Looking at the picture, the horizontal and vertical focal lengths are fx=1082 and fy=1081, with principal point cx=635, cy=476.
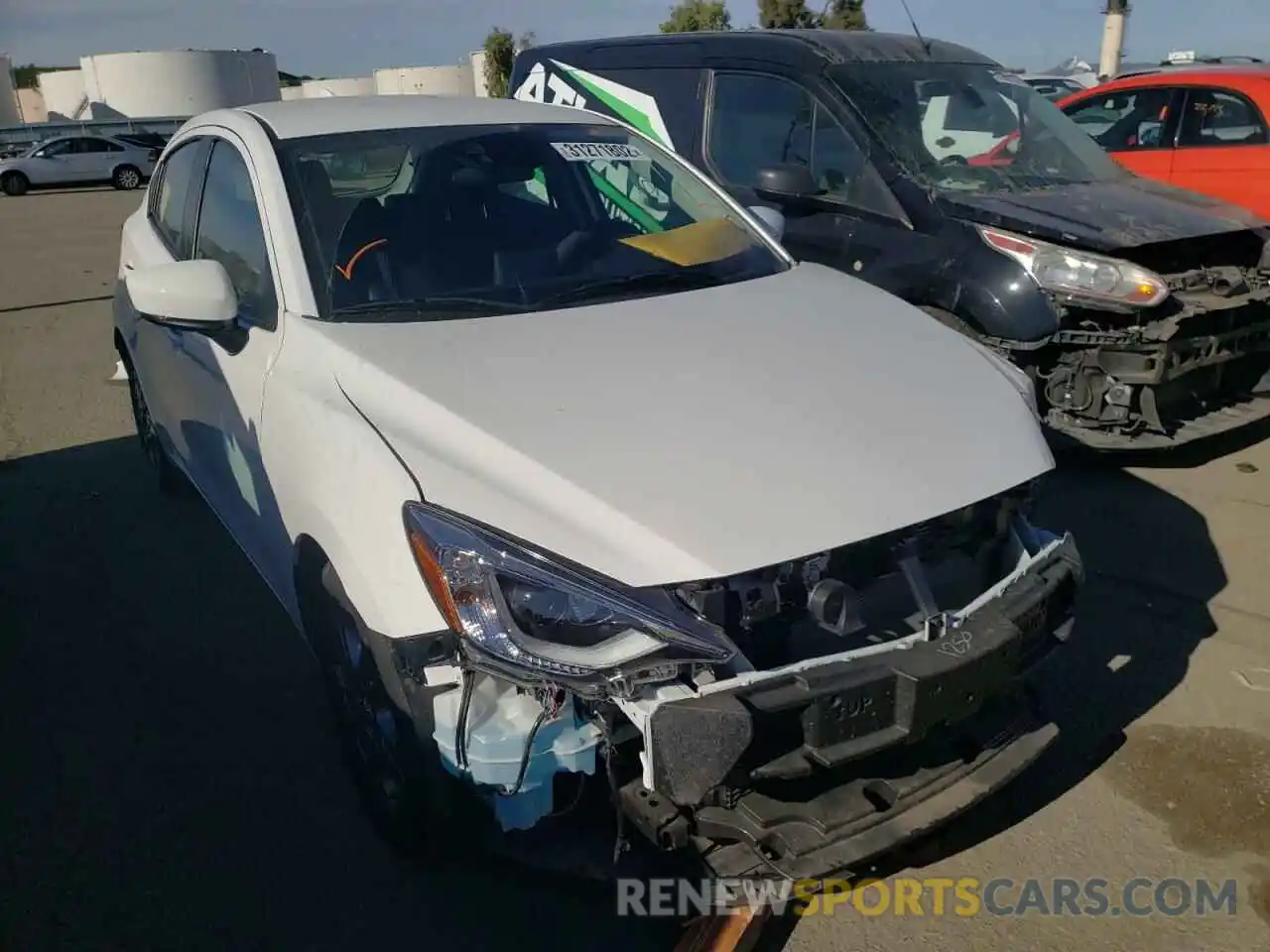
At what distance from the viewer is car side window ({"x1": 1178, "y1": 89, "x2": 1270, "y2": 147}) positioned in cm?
754

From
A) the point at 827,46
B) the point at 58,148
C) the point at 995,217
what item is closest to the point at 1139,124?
the point at 827,46

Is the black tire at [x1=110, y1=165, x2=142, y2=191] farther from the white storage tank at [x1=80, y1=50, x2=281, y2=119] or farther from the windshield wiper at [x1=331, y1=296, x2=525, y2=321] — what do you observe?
the windshield wiper at [x1=331, y1=296, x2=525, y2=321]

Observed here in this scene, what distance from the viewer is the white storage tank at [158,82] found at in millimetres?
53406

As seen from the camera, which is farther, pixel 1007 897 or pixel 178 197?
pixel 178 197

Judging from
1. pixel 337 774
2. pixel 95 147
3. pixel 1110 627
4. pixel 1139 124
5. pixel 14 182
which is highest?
pixel 1139 124

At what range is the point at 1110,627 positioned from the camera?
384 cm

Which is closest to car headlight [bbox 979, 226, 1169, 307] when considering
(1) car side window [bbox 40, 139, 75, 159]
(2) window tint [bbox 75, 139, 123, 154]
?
(2) window tint [bbox 75, 139, 123, 154]

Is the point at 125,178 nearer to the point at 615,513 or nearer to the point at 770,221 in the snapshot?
the point at 770,221

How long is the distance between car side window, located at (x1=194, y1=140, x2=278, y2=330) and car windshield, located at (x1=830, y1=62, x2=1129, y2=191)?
3247mm

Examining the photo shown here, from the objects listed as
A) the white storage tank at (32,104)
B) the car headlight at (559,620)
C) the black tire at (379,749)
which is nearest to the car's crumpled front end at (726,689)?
the car headlight at (559,620)

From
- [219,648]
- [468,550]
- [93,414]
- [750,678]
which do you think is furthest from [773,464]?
[93,414]

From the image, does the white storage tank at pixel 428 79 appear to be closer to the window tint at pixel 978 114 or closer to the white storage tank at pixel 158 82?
the white storage tank at pixel 158 82

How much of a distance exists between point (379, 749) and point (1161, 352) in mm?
3920

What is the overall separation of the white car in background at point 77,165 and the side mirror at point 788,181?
27615mm
